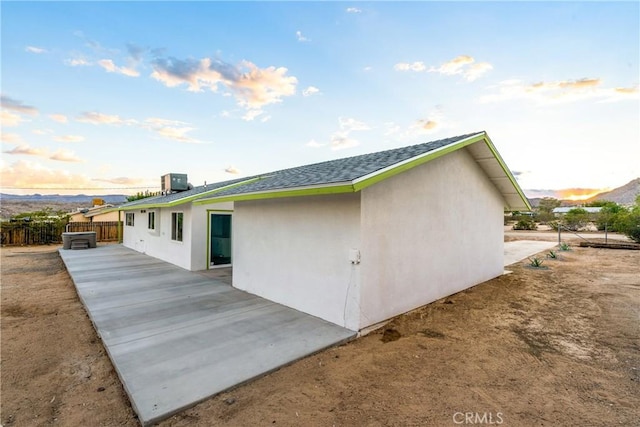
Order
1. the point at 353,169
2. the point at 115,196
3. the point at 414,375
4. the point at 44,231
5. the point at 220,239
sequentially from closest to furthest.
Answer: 1. the point at 414,375
2. the point at 353,169
3. the point at 220,239
4. the point at 44,231
5. the point at 115,196

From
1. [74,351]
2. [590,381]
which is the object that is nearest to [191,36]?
[74,351]

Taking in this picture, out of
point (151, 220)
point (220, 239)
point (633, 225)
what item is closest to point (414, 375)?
point (220, 239)

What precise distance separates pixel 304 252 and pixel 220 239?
7.00 metres

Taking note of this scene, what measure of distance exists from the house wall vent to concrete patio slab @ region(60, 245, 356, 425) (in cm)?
930

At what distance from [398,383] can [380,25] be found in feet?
34.7

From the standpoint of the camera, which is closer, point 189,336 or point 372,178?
point 372,178

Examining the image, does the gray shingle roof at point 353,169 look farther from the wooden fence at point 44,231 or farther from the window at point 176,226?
the wooden fence at point 44,231

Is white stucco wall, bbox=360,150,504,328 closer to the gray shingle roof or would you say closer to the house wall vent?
the gray shingle roof

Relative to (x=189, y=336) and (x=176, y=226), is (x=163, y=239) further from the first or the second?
(x=189, y=336)

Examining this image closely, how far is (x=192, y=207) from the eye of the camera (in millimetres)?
10109

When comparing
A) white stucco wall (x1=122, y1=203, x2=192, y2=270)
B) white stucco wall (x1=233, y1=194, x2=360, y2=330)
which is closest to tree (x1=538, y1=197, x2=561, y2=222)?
white stucco wall (x1=233, y1=194, x2=360, y2=330)

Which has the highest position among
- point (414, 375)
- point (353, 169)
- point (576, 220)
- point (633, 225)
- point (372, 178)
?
point (353, 169)

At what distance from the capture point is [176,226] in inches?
452

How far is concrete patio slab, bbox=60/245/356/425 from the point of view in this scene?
3186 millimetres
